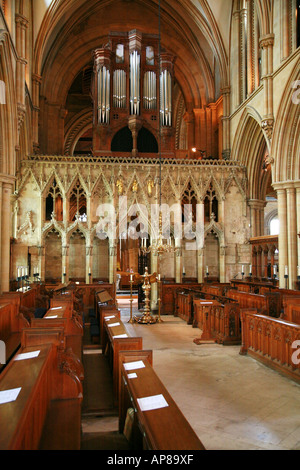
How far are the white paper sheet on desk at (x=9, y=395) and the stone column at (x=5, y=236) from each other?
32.7 ft

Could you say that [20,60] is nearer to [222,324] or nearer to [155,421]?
[222,324]

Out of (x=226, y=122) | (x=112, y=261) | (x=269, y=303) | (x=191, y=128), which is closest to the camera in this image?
(x=269, y=303)

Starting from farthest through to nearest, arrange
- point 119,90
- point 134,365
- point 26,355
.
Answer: point 119,90, point 134,365, point 26,355

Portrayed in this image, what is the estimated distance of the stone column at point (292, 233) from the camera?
499 inches

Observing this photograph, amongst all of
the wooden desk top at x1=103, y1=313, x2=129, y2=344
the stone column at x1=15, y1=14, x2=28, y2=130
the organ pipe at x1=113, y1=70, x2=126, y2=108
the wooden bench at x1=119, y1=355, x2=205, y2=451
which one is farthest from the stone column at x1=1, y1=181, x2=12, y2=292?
the wooden bench at x1=119, y1=355, x2=205, y2=451

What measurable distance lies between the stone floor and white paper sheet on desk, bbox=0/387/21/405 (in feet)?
5.59

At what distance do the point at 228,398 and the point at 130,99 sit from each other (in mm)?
16868

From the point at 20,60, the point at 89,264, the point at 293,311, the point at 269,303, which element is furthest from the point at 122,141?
the point at 293,311

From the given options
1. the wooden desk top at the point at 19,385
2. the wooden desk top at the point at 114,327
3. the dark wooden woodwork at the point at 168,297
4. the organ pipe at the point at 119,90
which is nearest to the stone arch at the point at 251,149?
the dark wooden woodwork at the point at 168,297

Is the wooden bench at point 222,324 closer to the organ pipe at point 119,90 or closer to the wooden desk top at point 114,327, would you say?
the wooden desk top at point 114,327

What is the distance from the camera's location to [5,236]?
40.1 feet

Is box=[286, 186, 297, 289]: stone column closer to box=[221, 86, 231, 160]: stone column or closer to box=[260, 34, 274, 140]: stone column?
box=[260, 34, 274, 140]: stone column

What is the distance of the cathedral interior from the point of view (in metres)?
9.22

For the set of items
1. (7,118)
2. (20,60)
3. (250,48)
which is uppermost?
(250,48)
